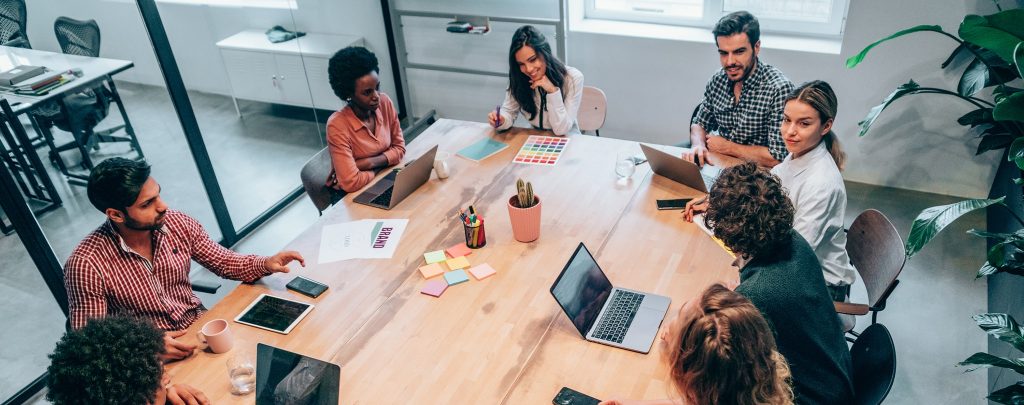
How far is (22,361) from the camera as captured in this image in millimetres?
3277

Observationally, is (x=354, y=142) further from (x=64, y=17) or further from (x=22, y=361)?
(x=22, y=361)

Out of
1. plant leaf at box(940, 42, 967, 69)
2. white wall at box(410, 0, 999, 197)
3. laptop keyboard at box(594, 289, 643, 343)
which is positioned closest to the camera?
laptop keyboard at box(594, 289, 643, 343)

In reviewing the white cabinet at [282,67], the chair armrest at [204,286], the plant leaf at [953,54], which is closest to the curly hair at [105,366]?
the chair armrest at [204,286]

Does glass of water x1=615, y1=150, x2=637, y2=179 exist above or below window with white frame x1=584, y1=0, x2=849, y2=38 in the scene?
below

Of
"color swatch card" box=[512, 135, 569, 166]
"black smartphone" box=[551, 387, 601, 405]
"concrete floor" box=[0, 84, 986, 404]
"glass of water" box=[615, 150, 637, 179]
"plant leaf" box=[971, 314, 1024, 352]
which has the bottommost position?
"concrete floor" box=[0, 84, 986, 404]

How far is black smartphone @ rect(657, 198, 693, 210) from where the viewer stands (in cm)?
278

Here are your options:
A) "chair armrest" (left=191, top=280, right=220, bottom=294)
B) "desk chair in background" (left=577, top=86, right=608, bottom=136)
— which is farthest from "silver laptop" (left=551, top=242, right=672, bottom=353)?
"desk chair in background" (left=577, top=86, right=608, bottom=136)

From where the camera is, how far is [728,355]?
150 cm

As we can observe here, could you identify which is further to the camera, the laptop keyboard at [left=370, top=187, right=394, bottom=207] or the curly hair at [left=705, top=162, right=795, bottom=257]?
the laptop keyboard at [left=370, top=187, right=394, bottom=207]

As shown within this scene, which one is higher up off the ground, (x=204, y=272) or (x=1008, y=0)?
(x=1008, y=0)

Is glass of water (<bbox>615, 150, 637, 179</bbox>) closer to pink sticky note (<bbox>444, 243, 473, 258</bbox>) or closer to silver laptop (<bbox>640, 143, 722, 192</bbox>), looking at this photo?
silver laptop (<bbox>640, 143, 722, 192</bbox>)

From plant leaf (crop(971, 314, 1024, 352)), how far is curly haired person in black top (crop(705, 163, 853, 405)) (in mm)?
391

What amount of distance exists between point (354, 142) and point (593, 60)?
2.02m

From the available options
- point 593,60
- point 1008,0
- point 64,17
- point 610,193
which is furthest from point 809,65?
point 64,17
